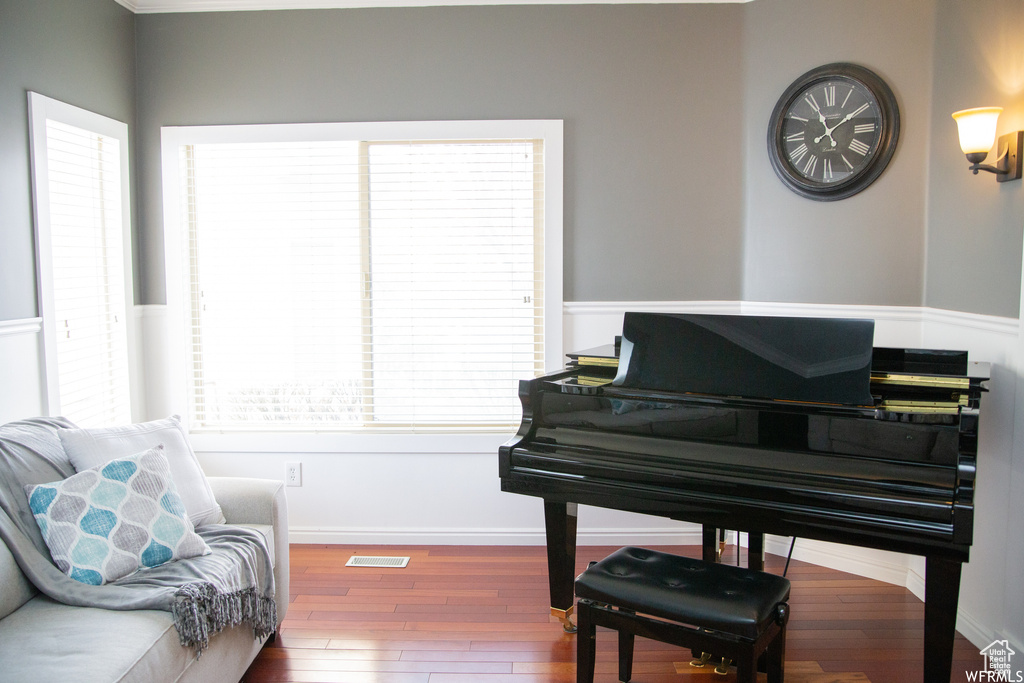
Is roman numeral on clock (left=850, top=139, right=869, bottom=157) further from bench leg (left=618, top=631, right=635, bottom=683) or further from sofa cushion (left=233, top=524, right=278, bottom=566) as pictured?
sofa cushion (left=233, top=524, right=278, bottom=566)

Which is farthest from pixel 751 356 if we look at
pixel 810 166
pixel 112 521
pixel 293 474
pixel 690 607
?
pixel 293 474

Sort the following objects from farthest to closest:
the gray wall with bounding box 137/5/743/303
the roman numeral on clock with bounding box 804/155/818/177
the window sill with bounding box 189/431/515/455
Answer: the window sill with bounding box 189/431/515/455, the gray wall with bounding box 137/5/743/303, the roman numeral on clock with bounding box 804/155/818/177

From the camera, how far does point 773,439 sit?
2.24 meters

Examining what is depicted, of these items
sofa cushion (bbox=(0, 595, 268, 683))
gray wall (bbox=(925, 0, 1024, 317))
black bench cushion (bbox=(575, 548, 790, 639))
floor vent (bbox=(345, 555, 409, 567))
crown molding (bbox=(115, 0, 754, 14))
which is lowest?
floor vent (bbox=(345, 555, 409, 567))

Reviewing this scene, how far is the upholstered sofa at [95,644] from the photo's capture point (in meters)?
1.81

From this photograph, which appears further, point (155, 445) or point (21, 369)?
point (21, 369)

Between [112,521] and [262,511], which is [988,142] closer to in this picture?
[262,511]

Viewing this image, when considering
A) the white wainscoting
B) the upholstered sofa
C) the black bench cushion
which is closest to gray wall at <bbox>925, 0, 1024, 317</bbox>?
the black bench cushion

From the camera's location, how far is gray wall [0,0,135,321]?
2922 millimetres

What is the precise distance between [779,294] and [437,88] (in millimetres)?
1984

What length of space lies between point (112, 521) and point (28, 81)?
1943 millimetres

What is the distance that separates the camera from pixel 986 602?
108 inches

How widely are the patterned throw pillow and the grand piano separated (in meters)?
1.11

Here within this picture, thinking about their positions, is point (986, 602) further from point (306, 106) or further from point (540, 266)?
point (306, 106)
